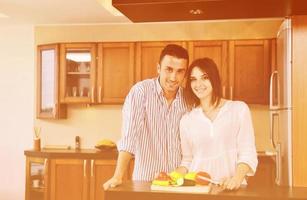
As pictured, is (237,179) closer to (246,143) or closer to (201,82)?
(246,143)

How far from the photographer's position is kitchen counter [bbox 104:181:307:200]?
6.34ft

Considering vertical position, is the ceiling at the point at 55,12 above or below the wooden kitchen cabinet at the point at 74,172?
above

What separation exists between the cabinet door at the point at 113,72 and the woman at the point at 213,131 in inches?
101

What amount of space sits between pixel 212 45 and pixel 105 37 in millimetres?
1156

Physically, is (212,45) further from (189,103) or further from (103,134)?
(189,103)

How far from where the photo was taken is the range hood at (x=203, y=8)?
228 centimetres

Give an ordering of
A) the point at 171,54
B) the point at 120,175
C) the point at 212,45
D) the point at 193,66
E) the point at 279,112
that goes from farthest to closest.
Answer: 1. the point at 212,45
2. the point at 279,112
3. the point at 171,54
4. the point at 193,66
5. the point at 120,175

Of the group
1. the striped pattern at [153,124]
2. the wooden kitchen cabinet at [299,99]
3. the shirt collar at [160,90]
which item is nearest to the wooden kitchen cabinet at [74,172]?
the wooden kitchen cabinet at [299,99]

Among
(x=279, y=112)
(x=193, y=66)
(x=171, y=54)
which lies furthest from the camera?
(x=279, y=112)

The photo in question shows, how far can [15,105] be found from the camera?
17.9 feet

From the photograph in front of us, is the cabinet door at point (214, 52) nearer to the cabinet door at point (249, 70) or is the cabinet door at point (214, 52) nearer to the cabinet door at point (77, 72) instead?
the cabinet door at point (249, 70)

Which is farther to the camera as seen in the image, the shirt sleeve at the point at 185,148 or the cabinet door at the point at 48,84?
the cabinet door at the point at 48,84

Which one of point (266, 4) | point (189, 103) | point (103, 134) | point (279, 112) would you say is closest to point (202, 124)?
point (189, 103)

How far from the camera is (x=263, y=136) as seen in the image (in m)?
4.95
